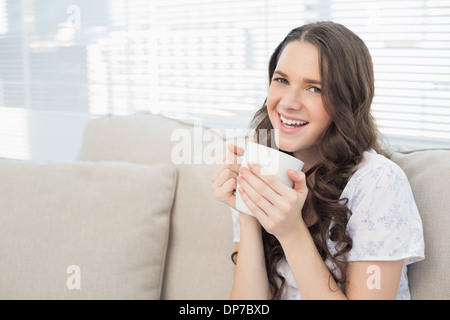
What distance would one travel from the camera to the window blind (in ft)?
5.44

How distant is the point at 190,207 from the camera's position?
1363mm

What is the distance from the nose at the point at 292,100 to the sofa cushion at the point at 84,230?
44cm

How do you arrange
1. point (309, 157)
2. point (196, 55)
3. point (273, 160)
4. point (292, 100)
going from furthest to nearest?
1. point (196, 55)
2. point (309, 157)
3. point (292, 100)
4. point (273, 160)

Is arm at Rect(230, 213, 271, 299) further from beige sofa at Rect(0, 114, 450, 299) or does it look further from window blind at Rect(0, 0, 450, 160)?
window blind at Rect(0, 0, 450, 160)

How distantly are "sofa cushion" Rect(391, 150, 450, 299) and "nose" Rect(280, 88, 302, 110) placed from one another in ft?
1.14

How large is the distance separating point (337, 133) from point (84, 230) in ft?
2.39

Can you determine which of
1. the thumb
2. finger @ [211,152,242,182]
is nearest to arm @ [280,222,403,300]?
the thumb

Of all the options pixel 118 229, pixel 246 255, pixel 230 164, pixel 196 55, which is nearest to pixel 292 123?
pixel 230 164

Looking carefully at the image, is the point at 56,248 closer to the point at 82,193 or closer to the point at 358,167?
the point at 82,193

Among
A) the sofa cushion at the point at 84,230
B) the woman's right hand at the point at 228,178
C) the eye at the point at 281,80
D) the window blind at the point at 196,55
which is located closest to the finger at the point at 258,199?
the woman's right hand at the point at 228,178

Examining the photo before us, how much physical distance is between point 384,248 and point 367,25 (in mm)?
1010

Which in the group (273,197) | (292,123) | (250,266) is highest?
(292,123)

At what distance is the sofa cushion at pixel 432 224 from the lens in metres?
1.06

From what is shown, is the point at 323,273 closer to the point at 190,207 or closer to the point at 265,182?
the point at 265,182
